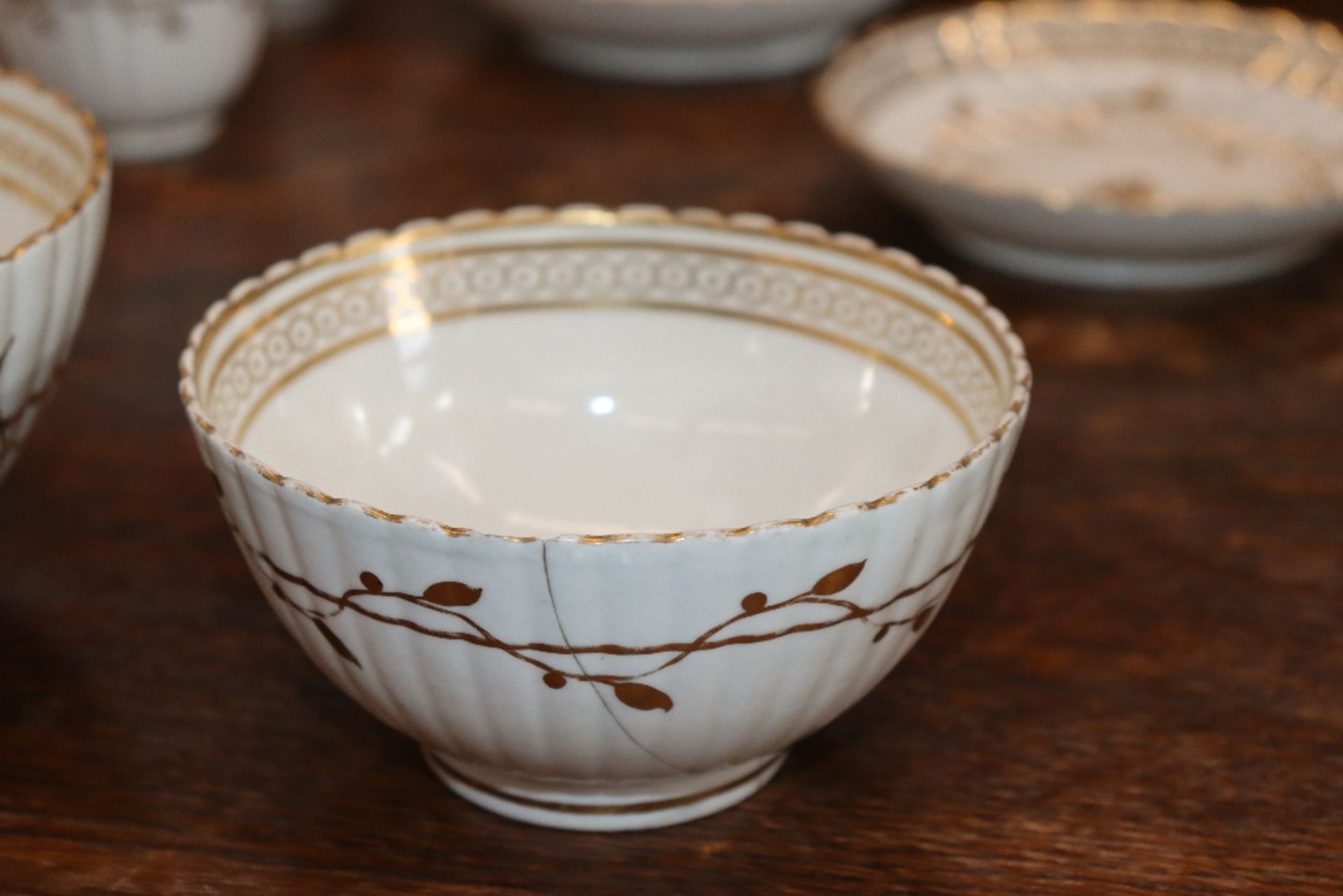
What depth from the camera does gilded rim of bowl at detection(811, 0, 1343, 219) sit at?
0.82 meters

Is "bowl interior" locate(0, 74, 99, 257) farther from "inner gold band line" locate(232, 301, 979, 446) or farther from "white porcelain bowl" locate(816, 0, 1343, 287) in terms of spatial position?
"white porcelain bowl" locate(816, 0, 1343, 287)

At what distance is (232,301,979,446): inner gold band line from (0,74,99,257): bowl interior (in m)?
0.13

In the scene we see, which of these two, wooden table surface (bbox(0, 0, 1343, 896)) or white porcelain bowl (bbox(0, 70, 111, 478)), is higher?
white porcelain bowl (bbox(0, 70, 111, 478))

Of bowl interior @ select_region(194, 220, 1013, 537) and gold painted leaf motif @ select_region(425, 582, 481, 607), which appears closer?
gold painted leaf motif @ select_region(425, 582, 481, 607)

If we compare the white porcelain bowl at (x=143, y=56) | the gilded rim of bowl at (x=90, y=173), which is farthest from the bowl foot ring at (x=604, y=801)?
the white porcelain bowl at (x=143, y=56)

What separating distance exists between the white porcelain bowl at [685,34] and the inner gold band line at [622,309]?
47 cm

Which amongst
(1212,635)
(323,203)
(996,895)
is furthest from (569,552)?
(323,203)

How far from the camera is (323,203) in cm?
96

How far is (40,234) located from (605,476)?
0.22 meters

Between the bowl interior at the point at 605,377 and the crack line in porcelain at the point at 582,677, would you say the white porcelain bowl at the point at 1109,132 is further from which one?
the crack line in porcelain at the point at 582,677

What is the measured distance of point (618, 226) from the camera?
646mm

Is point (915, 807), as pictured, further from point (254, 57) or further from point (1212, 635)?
point (254, 57)

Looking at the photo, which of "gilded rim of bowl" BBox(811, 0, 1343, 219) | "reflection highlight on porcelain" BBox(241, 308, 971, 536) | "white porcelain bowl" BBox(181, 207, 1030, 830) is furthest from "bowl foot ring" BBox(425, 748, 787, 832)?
"gilded rim of bowl" BBox(811, 0, 1343, 219)

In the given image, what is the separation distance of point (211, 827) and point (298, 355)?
174 millimetres
